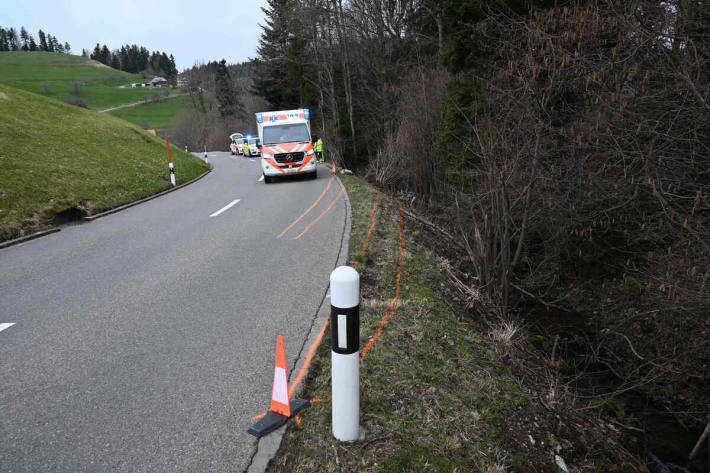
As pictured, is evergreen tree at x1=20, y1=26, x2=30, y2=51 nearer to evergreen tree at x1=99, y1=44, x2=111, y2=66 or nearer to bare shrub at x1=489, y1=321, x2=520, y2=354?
evergreen tree at x1=99, y1=44, x2=111, y2=66

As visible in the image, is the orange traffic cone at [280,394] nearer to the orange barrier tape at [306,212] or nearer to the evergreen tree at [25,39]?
the orange barrier tape at [306,212]

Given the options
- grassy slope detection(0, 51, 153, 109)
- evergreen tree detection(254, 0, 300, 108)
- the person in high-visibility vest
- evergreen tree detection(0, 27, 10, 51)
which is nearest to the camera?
the person in high-visibility vest

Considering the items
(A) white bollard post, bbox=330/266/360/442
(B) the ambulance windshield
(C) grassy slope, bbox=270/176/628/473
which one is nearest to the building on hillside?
(B) the ambulance windshield

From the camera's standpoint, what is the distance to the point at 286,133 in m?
18.5

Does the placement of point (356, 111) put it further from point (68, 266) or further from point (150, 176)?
point (68, 266)

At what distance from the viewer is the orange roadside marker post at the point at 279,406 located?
3.16 m

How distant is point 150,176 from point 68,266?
35.6ft

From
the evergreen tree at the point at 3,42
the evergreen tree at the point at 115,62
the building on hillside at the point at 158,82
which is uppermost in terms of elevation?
the evergreen tree at the point at 3,42

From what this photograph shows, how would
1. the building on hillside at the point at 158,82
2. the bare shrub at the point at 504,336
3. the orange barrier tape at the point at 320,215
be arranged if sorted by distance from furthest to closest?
1. the building on hillside at the point at 158,82
2. the orange barrier tape at the point at 320,215
3. the bare shrub at the point at 504,336

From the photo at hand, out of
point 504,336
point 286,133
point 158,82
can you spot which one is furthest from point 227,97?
point 504,336

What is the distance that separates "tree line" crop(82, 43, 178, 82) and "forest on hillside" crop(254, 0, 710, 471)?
164 m

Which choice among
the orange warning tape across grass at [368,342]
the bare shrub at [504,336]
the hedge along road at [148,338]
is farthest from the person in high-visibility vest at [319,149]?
the bare shrub at [504,336]

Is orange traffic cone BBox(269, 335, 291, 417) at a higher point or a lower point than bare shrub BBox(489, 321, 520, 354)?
higher

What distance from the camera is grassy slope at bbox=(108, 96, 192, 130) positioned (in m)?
79.9
